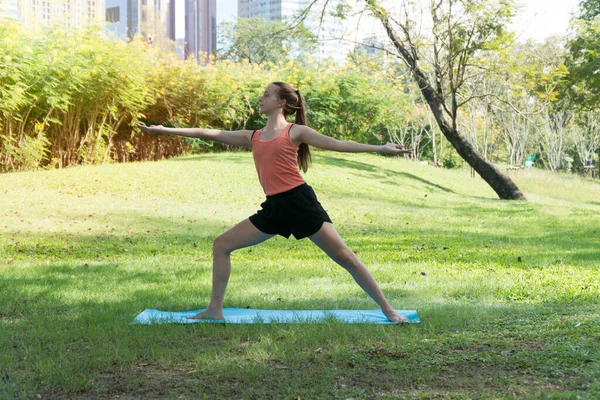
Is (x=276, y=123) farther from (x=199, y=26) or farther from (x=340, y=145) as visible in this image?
(x=199, y=26)

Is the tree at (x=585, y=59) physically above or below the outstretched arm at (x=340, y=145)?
above

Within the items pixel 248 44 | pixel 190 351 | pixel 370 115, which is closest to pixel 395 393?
pixel 190 351

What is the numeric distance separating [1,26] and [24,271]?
10799mm

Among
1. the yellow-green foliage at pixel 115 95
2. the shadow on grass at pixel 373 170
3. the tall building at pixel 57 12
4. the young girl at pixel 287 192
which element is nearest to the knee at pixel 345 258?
the young girl at pixel 287 192

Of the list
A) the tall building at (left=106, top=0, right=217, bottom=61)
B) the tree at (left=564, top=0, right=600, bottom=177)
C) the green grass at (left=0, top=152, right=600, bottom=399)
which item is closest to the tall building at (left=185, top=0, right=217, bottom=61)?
the tall building at (left=106, top=0, right=217, bottom=61)

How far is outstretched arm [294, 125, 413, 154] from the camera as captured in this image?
4.63 m

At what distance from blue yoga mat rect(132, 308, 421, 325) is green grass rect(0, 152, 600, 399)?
165mm

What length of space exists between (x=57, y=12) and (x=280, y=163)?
43953 millimetres

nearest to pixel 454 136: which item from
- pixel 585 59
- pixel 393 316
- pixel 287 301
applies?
pixel 585 59

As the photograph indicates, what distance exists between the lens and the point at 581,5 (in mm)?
26250

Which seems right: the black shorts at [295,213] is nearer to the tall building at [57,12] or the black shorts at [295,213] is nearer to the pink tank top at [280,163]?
the pink tank top at [280,163]

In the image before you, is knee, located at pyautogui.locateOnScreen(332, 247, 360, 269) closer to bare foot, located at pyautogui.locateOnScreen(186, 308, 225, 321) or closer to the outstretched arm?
the outstretched arm

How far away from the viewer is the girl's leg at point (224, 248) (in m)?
4.94

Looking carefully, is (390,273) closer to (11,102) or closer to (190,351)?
(190,351)
